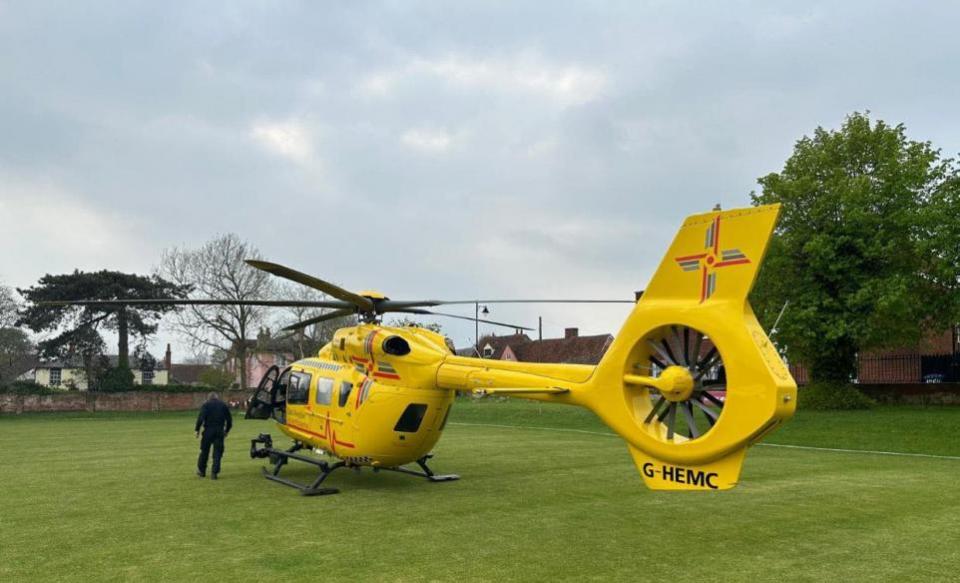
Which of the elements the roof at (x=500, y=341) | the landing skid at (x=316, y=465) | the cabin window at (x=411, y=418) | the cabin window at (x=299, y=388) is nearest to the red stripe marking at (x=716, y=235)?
the cabin window at (x=411, y=418)

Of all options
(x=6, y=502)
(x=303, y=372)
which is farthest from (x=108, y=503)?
(x=303, y=372)

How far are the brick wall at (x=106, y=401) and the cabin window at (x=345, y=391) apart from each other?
39386 mm

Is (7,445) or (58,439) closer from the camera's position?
(7,445)

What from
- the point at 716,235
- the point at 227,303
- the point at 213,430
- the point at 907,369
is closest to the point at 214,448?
the point at 213,430

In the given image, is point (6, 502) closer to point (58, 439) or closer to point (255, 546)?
point (255, 546)

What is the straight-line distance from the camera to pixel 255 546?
8375mm

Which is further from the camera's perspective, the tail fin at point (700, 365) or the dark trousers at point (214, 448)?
the dark trousers at point (214, 448)

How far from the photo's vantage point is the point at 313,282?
1107 centimetres

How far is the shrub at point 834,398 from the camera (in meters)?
26.8

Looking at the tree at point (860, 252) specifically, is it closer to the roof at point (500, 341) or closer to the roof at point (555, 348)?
the roof at point (555, 348)

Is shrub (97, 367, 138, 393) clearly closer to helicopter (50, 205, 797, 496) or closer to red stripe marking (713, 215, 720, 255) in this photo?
helicopter (50, 205, 797, 496)

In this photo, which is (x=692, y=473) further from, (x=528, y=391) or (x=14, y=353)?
(x=14, y=353)

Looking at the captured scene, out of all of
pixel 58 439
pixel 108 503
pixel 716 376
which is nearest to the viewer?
pixel 716 376

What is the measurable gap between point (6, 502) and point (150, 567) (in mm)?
5803
